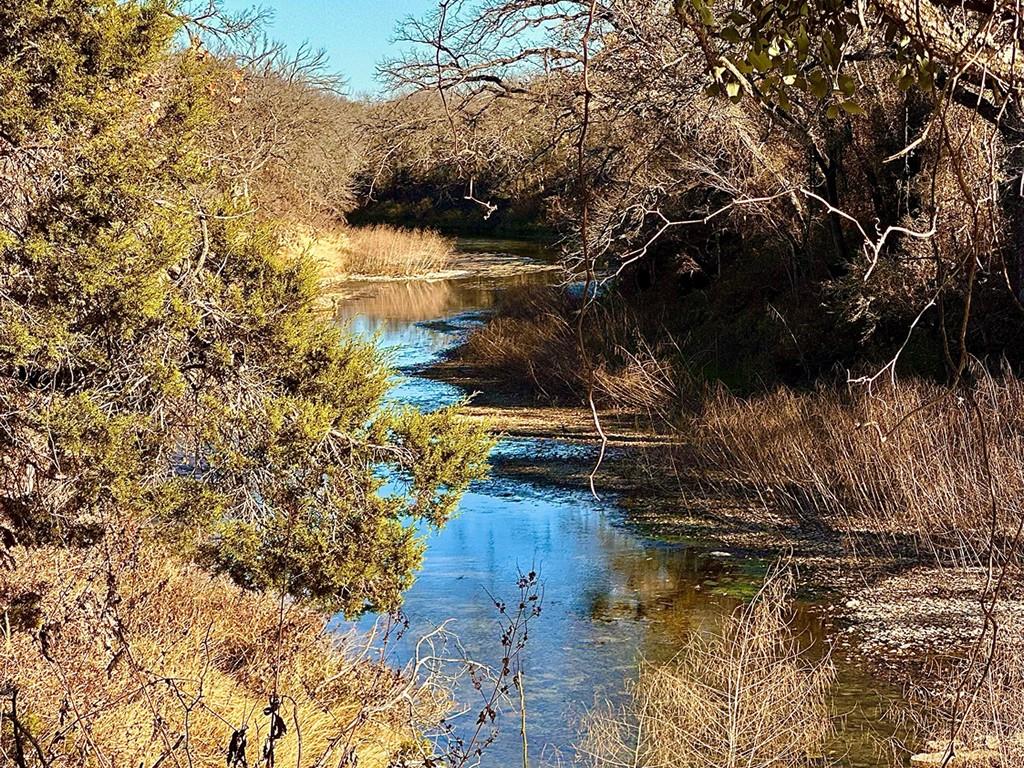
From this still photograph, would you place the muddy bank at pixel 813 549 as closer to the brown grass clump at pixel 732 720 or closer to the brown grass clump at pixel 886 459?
the brown grass clump at pixel 886 459

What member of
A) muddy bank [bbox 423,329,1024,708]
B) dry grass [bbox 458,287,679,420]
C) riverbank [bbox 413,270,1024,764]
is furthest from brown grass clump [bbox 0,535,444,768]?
dry grass [bbox 458,287,679,420]

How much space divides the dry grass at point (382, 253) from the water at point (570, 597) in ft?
82.6

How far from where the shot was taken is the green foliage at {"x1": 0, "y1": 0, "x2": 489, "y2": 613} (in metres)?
7.81

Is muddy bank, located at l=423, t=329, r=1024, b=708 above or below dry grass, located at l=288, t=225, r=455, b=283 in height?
below

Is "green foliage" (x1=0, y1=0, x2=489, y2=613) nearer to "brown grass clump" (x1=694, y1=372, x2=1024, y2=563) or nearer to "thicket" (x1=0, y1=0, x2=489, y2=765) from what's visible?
"thicket" (x1=0, y1=0, x2=489, y2=765)

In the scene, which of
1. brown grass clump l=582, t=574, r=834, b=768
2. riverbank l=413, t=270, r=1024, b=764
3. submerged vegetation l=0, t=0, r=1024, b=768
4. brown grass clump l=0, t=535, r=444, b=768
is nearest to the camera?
submerged vegetation l=0, t=0, r=1024, b=768

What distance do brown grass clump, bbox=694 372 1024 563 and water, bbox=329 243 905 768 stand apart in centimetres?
127

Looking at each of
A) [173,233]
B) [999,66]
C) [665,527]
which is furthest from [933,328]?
[999,66]

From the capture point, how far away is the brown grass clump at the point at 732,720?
21.4 ft

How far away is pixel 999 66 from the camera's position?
2684 millimetres

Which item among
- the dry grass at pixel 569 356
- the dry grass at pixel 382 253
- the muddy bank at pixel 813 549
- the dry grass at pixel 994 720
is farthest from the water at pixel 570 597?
the dry grass at pixel 382 253

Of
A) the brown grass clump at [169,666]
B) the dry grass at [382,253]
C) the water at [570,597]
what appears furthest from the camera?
the dry grass at [382,253]

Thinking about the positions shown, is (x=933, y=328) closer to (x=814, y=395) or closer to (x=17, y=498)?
(x=814, y=395)

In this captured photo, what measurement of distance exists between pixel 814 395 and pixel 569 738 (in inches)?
304
